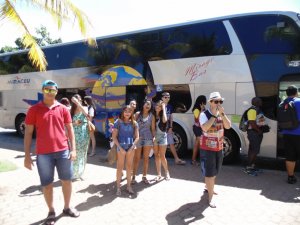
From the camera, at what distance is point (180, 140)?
27.2ft

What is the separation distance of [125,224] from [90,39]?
5388 millimetres

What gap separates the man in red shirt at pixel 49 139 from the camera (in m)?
4.05

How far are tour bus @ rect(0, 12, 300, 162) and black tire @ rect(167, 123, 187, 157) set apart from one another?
0.03m

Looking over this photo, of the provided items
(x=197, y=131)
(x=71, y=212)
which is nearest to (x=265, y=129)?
(x=197, y=131)

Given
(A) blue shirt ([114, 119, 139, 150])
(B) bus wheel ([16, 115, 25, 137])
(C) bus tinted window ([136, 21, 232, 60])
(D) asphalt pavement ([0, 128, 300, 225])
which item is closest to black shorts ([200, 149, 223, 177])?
(D) asphalt pavement ([0, 128, 300, 225])

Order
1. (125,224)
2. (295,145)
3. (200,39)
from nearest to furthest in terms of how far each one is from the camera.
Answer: (125,224), (295,145), (200,39)

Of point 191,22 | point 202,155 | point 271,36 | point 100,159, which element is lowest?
point 100,159

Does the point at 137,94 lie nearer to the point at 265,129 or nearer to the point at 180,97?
the point at 180,97

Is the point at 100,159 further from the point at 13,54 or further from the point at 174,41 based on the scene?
the point at 13,54

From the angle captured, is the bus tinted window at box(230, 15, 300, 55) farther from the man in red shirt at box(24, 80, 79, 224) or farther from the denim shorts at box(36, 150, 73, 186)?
the denim shorts at box(36, 150, 73, 186)

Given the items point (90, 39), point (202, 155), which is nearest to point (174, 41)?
point (90, 39)

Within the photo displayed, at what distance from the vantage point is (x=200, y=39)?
7.85 m

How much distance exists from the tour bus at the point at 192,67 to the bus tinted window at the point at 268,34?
19 millimetres

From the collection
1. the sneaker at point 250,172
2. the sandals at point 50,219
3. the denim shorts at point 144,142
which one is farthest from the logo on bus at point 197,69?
the sandals at point 50,219
